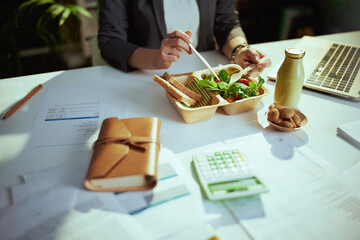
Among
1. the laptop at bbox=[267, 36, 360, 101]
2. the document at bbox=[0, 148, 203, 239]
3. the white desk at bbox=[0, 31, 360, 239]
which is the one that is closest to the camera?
the document at bbox=[0, 148, 203, 239]

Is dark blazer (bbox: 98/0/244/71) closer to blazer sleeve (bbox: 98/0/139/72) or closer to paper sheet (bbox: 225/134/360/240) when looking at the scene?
blazer sleeve (bbox: 98/0/139/72)

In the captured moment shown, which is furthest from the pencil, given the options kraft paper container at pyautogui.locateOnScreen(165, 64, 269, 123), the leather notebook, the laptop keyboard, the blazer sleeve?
the laptop keyboard

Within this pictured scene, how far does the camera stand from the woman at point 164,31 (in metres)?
1.11

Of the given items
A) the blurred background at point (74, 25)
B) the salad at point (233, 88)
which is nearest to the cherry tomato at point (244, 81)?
the salad at point (233, 88)

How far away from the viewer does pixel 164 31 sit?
4.46ft

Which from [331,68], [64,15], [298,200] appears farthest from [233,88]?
[64,15]

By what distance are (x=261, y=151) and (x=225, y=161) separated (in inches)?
5.4

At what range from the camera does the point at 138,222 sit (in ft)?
1.94

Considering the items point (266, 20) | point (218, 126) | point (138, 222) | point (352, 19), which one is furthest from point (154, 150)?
point (266, 20)

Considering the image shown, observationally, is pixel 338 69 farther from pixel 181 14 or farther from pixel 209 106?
pixel 181 14

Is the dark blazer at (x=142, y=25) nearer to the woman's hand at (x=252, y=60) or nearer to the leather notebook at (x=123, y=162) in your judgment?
the woman's hand at (x=252, y=60)

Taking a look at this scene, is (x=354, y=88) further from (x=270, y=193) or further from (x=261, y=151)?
(x=270, y=193)

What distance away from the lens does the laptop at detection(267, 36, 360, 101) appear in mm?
1043

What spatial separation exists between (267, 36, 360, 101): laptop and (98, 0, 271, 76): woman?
8.1 inches
